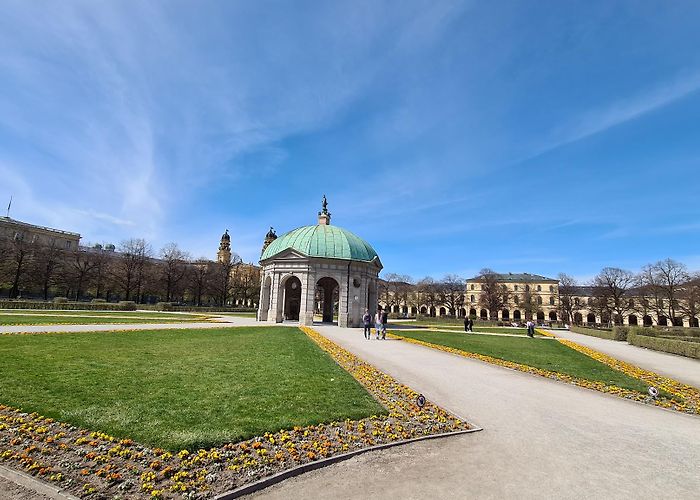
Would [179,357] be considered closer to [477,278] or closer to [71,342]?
[71,342]

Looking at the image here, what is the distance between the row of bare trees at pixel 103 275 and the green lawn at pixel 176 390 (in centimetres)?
5817

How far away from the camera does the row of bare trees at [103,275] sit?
61312 mm

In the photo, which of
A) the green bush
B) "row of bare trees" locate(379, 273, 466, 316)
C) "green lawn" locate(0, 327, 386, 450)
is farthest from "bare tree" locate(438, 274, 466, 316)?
"green lawn" locate(0, 327, 386, 450)

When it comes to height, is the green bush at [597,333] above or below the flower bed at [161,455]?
above

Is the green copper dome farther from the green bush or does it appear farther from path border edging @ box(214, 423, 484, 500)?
path border edging @ box(214, 423, 484, 500)

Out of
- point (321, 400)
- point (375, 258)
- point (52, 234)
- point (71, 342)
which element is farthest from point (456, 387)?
point (52, 234)

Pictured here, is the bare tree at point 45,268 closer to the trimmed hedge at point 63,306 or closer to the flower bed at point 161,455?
the trimmed hedge at point 63,306

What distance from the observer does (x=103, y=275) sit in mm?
69438

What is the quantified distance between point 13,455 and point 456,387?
426 inches

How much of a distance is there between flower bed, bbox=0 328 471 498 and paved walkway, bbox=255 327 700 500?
1.75 feet

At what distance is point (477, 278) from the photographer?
128 metres

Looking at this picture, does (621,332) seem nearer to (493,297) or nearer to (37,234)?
(493,297)

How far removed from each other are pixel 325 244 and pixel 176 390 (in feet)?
104

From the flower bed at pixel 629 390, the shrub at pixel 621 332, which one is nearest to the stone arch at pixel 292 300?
Answer: the flower bed at pixel 629 390
